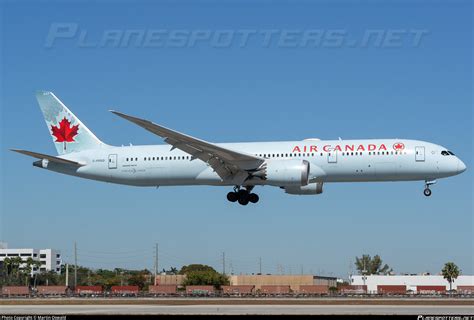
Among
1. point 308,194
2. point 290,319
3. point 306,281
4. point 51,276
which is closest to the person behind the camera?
point 290,319

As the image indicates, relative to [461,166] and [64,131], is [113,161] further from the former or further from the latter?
[461,166]

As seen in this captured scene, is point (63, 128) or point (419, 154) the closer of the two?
point (419, 154)

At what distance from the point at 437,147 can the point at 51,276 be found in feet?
363

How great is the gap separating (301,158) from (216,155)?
5988 mm

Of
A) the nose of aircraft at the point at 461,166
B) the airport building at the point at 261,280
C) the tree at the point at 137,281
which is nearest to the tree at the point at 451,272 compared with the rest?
the airport building at the point at 261,280

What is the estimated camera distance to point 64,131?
216ft

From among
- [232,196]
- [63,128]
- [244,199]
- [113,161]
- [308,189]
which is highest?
[63,128]

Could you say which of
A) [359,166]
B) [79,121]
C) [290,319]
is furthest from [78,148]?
[290,319]

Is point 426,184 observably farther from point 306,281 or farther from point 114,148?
point 306,281

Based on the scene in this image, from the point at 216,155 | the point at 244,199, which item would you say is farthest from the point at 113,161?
the point at 244,199

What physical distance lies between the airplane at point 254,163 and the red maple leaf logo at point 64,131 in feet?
8.31

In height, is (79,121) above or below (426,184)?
above

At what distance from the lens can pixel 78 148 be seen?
64.6 metres

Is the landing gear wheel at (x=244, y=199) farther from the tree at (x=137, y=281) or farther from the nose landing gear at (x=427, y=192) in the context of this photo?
A: the tree at (x=137, y=281)
